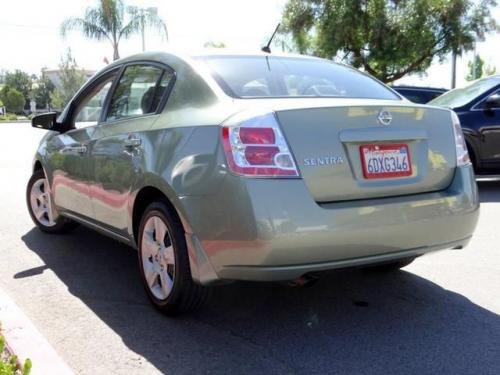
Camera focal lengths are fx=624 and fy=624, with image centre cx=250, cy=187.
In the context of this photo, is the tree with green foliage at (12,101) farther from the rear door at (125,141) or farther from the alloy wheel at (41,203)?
the rear door at (125,141)

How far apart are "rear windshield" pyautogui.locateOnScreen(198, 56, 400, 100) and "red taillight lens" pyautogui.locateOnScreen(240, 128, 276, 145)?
440mm

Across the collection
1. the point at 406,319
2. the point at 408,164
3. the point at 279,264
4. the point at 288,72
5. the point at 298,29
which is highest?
the point at 298,29

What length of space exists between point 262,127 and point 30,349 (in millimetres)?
1657

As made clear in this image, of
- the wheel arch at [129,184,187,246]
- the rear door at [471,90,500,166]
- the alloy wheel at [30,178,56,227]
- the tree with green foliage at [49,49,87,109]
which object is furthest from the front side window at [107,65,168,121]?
the tree with green foliage at [49,49,87,109]

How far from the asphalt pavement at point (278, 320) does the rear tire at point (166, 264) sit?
0.42ft

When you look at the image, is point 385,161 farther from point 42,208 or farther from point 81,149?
point 42,208

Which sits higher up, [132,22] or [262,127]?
[132,22]

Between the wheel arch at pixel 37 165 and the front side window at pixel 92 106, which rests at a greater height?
the front side window at pixel 92 106

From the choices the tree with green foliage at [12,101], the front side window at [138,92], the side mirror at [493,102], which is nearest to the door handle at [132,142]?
the front side window at [138,92]

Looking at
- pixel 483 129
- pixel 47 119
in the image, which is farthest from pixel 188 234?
pixel 483 129

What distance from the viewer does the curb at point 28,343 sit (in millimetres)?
3018

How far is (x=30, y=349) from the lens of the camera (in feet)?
10.6

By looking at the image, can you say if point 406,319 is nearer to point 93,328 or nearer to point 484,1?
point 93,328

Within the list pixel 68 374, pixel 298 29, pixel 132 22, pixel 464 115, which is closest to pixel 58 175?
pixel 68 374
